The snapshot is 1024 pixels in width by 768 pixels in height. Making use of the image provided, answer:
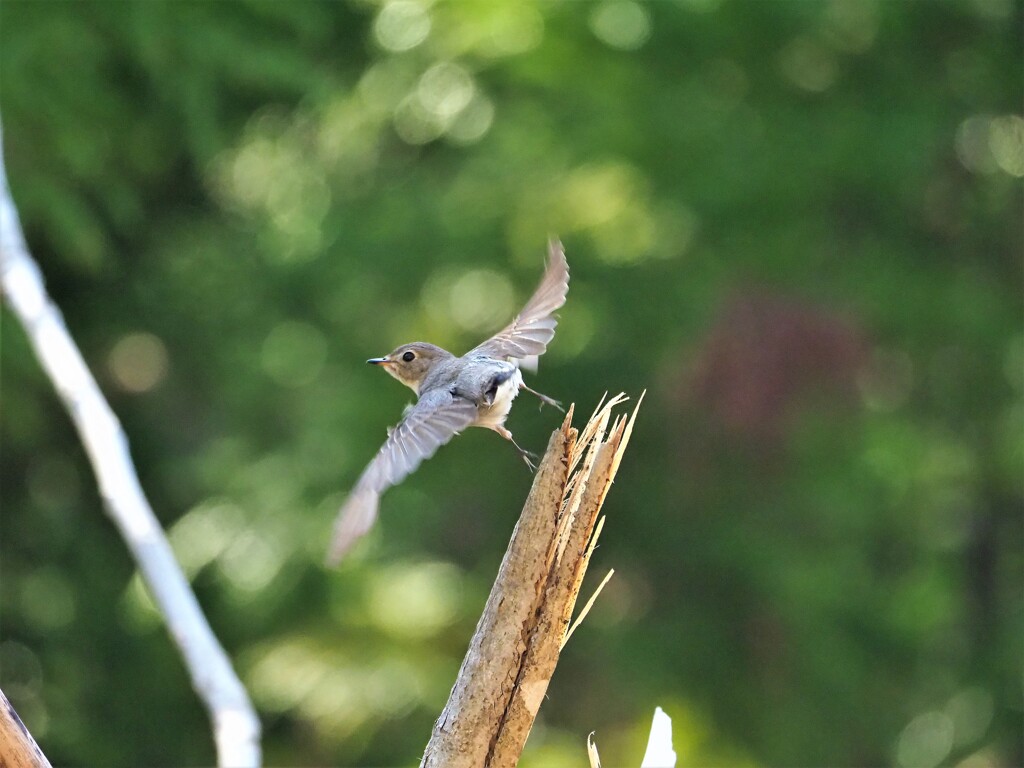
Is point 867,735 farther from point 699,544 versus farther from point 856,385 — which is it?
point 856,385

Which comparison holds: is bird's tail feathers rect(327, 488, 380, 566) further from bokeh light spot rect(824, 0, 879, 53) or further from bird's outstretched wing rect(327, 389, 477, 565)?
bokeh light spot rect(824, 0, 879, 53)

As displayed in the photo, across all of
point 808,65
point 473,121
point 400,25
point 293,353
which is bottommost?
point 293,353

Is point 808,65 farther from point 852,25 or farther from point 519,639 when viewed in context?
point 519,639

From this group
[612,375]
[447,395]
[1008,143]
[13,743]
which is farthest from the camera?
[1008,143]

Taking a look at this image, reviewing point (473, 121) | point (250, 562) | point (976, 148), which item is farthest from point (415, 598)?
point (976, 148)

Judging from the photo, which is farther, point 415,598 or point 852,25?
point 415,598

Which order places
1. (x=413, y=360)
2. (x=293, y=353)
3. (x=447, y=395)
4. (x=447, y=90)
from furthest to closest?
(x=447, y=90), (x=293, y=353), (x=413, y=360), (x=447, y=395)

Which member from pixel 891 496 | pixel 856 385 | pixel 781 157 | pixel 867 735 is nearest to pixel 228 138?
pixel 781 157
